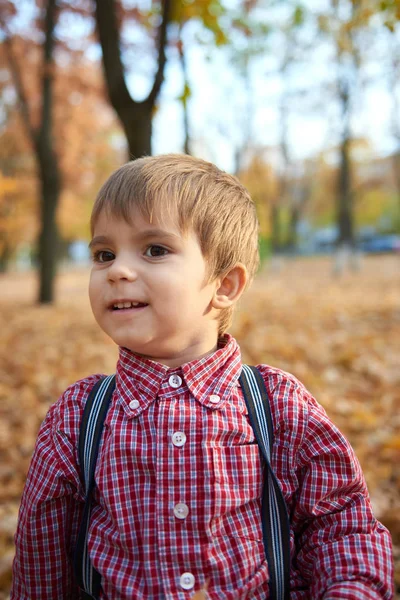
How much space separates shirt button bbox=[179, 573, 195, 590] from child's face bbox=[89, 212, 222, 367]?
0.58m

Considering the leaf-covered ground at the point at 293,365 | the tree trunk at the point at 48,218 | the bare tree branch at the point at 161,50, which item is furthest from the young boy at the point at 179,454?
the tree trunk at the point at 48,218

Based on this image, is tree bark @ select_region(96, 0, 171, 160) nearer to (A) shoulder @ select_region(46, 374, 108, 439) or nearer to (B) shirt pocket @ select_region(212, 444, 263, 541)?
(A) shoulder @ select_region(46, 374, 108, 439)

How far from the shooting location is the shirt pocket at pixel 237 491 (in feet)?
4.78

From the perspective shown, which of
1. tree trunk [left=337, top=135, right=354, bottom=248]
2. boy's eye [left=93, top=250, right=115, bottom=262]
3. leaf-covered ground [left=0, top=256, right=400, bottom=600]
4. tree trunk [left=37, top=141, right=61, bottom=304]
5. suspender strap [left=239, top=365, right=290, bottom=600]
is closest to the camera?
suspender strap [left=239, top=365, right=290, bottom=600]

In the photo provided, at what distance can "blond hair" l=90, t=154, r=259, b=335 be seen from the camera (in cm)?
155

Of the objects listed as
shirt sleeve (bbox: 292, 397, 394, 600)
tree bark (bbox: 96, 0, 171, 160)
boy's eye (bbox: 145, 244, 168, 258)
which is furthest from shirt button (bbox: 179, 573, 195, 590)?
tree bark (bbox: 96, 0, 171, 160)

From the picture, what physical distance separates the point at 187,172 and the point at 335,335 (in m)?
5.56

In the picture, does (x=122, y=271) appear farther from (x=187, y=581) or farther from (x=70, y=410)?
(x=187, y=581)

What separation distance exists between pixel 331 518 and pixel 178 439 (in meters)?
0.49

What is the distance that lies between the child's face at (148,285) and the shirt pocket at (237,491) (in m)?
0.34

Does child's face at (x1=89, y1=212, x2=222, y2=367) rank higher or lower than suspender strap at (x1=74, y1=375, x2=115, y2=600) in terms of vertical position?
higher

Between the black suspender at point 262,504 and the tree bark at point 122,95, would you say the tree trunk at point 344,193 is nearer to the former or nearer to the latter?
the tree bark at point 122,95

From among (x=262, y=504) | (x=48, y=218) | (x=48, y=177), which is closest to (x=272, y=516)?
(x=262, y=504)

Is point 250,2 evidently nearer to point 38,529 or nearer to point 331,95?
point 38,529
